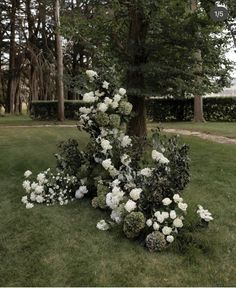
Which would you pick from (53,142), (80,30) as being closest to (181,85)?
(80,30)

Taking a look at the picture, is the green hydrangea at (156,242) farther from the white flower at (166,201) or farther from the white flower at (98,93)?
the white flower at (98,93)

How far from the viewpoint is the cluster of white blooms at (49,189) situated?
16.3 feet

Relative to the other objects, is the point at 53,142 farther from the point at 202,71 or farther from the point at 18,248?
the point at 18,248

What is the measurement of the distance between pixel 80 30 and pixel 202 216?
5145 millimetres

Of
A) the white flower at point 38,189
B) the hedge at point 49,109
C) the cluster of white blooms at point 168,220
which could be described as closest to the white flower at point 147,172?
the cluster of white blooms at point 168,220

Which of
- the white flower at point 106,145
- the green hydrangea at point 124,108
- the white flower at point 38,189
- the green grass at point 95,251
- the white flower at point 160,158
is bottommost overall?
the green grass at point 95,251

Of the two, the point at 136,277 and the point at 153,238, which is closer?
the point at 136,277

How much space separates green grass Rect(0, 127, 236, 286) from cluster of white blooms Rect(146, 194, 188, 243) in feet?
0.60

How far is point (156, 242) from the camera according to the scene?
3.68 m

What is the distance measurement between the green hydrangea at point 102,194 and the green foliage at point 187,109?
40.5ft

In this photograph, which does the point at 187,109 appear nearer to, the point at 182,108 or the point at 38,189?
the point at 182,108

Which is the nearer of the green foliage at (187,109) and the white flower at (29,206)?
the white flower at (29,206)

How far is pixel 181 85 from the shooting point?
23.7 feet

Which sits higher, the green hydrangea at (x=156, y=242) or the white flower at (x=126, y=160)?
the white flower at (x=126, y=160)
